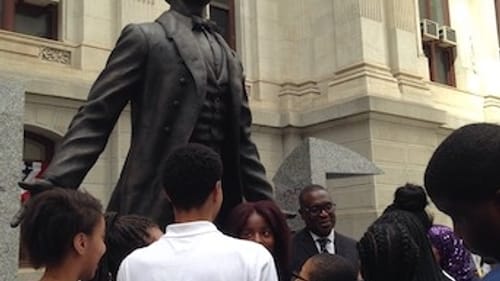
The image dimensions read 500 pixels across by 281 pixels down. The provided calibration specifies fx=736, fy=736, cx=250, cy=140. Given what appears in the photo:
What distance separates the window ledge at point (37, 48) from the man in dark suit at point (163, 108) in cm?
971

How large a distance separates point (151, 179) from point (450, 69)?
57.3 feet

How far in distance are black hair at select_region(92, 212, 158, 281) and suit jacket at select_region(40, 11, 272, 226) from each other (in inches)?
11.8

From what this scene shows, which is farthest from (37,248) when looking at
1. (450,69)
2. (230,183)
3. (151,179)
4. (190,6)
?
(450,69)

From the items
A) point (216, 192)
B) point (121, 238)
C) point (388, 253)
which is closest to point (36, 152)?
point (121, 238)

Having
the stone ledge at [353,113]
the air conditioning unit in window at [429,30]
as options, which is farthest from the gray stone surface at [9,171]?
the air conditioning unit in window at [429,30]

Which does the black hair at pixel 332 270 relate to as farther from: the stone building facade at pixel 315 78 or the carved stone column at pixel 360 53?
the carved stone column at pixel 360 53

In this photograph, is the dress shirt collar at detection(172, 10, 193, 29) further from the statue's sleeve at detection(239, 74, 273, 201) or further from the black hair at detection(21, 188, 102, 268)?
the black hair at detection(21, 188, 102, 268)

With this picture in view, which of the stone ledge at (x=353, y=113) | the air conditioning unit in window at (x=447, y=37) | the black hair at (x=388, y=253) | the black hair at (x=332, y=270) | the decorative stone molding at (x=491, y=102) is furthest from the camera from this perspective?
the decorative stone molding at (x=491, y=102)

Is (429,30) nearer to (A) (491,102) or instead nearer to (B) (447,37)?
(B) (447,37)

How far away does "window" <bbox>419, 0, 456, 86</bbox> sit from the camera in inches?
755

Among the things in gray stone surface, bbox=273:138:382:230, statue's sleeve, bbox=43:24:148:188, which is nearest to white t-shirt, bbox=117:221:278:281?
statue's sleeve, bbox=43:24:148:188

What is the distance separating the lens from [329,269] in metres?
2.87

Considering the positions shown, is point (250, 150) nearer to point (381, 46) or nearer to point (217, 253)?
point (217, 253)

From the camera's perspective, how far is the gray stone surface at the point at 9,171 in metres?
5.00
